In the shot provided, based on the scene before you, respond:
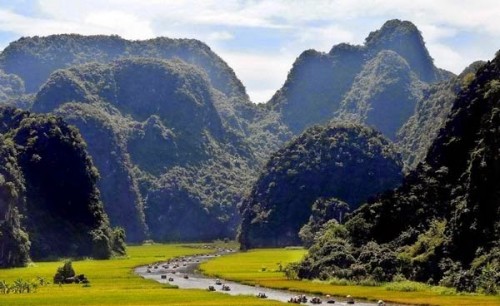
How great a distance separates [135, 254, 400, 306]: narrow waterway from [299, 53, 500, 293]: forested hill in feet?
51.1

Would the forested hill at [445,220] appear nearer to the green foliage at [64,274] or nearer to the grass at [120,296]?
the grass at [120,296]

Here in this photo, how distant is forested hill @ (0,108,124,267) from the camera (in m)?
175

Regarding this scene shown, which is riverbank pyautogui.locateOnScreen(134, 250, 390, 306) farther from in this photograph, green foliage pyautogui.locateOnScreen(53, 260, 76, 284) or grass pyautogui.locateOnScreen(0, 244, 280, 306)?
green foliage pyautogui.locateOnScreen(53, 260, 76, 284)

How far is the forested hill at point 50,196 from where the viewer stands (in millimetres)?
174750

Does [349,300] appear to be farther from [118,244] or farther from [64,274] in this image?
[118,244]

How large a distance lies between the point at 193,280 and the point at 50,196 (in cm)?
8535

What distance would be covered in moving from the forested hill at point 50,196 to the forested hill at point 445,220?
71.4m

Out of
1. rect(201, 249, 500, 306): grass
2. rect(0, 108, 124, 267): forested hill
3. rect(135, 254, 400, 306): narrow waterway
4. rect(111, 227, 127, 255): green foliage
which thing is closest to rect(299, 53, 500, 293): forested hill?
rect(201, 249, 500, 306): grass

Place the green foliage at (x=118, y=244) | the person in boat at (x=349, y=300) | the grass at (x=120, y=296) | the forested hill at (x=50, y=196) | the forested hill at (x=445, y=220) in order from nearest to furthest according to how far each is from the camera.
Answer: the grass at (x=120, y=296), the person in boat at (x=349, y=300), the forested hill at (x=445, y=220), the forested hill at (x=50, y=196), the green foliage at (x=118, y=244)

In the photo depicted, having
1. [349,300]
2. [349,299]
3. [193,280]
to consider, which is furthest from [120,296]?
[193,280]

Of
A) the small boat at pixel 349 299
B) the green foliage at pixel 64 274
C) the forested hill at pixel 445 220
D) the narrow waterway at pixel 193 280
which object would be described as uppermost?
the forested hill at pixel 445 220

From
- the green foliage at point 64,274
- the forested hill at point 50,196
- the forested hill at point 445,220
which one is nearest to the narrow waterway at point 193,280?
the green foliage at point 64,274

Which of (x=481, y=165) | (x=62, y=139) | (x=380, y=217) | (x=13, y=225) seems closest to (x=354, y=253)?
(x=380, y=217)

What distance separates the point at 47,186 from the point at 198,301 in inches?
4869
